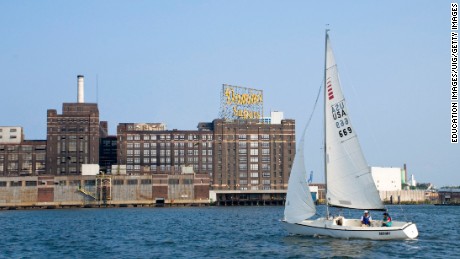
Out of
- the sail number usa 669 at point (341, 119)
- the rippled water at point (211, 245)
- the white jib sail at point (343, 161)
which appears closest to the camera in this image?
the rippled water at point (211, 245)

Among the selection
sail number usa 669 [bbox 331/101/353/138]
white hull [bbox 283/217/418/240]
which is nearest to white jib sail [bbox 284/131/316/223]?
white hull [bbox 283/217/418/240]

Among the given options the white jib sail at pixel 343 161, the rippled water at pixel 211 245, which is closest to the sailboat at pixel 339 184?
the white jib sail at pixel 343 161

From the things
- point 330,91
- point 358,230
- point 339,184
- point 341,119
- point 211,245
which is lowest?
point 211,245

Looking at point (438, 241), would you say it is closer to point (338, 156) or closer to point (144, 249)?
point (338, 156)

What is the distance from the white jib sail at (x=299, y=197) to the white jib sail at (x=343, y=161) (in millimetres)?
2123

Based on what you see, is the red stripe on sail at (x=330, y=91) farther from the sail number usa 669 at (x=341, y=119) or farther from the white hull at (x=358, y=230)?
the white hull at (x=358, y=230)

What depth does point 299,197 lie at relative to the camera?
67.7 meters

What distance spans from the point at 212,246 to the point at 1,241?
25.5 meters

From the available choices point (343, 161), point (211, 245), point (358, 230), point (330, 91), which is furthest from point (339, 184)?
point (211, 245)

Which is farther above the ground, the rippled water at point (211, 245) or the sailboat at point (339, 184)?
the sailboat at point (339, 184)

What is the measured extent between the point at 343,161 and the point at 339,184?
7.28 ft

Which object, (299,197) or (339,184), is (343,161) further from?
(299,197)

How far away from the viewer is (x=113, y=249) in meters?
66.7

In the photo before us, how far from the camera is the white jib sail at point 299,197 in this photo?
67.1 m
